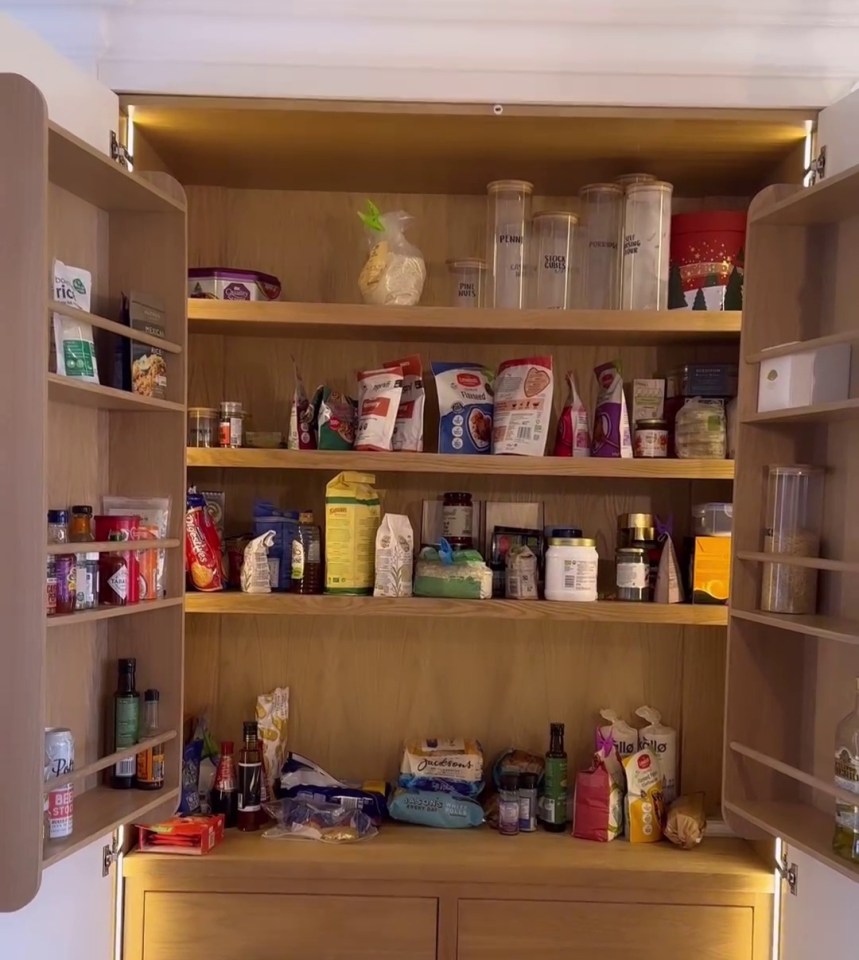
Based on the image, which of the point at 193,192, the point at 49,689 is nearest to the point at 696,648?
the point at 49,689

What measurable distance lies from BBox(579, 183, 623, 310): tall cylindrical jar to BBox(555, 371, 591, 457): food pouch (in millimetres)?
181

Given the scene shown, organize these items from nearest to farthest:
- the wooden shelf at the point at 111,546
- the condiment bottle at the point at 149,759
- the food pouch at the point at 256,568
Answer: the wooden shelf at the point at 111,546 < the condiment bottle at the point at 149,759 < the food pouch at the point at 256,568

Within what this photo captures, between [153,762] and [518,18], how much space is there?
1.51m

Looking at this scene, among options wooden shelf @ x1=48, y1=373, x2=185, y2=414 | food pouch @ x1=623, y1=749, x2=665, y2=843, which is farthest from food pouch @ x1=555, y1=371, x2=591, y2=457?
wooden shelf @ x1=48, y1=373, x2=185, y2=414

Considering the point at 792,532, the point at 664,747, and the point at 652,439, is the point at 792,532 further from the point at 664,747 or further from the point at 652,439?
the point at 664,747

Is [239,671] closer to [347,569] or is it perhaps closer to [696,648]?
[347,569]

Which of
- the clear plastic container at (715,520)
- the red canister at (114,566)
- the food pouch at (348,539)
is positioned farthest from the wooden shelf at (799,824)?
the red canister at (114,566)

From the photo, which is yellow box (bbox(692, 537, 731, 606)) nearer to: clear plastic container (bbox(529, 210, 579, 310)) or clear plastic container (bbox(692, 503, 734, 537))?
clear plastic container (bbox(692, 503, 734, 537))

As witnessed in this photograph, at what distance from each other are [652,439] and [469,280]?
51cm

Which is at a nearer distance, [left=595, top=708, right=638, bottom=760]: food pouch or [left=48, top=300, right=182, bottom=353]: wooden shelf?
[left=48, top=300, right=182, bottom=353]: wooden shelf

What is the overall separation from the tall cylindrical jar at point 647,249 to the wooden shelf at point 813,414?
36cm

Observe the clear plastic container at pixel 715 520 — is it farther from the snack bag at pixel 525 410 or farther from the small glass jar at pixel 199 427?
the small glass jar at pixel 199 427

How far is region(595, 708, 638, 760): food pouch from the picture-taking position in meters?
2.01

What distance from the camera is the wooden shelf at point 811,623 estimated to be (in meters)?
1.41
